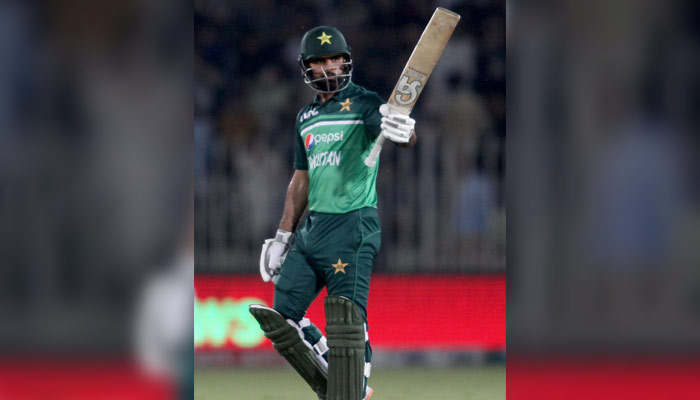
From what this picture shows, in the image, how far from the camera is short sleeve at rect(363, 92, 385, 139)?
16.9ft

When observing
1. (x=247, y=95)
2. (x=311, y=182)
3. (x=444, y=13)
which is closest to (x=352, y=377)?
(x=311, y=182)

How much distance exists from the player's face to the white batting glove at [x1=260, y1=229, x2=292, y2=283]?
895 mm

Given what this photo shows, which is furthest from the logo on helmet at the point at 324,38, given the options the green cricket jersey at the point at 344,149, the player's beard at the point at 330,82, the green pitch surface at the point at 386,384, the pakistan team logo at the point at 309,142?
the green pitch surface at the point at 386,384

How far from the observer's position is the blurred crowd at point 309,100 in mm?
8453

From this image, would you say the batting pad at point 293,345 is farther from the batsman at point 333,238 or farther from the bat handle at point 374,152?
the bat handle at point 374,152

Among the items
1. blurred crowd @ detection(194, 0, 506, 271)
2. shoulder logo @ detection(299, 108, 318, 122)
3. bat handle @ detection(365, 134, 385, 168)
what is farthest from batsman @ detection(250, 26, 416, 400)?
blurred crowd @ detection(194, 0, 506, 271)

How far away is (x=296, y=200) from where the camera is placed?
566 cm

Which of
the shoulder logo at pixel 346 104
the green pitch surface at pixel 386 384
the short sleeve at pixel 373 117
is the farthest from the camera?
the green pitch surface at pixel 386 384

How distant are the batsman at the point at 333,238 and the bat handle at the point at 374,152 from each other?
0.37 feet

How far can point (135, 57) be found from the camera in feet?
9.43

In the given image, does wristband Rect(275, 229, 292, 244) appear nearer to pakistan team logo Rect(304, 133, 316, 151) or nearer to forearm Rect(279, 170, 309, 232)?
forearm Rect(279, 170, 309, 232)

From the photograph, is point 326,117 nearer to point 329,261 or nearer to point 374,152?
point 374,152

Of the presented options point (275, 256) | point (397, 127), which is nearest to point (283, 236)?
point (275, 256)

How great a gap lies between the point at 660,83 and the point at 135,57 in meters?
1.50
